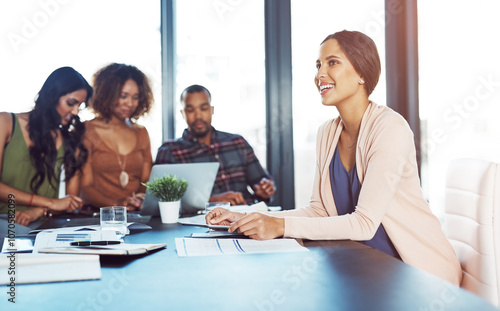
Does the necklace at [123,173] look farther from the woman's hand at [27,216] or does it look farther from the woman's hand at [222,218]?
the woman's hand at [222,218]

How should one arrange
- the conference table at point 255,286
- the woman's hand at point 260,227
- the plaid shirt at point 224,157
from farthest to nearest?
the plaid shirt at point 224,157 < the woman's hand at point 260,227 < the conference table at point 255,286

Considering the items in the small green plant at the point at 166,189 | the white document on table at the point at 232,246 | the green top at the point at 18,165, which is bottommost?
the white document on table at the point at 232,246

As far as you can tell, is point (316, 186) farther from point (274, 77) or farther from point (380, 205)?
point (274, 77)

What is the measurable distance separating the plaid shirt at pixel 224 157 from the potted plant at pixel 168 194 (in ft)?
4.06

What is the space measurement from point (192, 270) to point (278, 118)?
2.77 metres

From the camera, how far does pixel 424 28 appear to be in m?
3.38

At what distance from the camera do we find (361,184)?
6.14ft

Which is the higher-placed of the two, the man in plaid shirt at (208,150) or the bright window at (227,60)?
the bright window at (227,60)

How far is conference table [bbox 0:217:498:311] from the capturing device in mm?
937

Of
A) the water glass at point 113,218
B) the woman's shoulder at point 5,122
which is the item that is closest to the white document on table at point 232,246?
the water glass at point 113,218

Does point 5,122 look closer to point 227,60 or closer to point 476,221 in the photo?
point 227,60

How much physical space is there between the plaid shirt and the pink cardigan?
1710 mm

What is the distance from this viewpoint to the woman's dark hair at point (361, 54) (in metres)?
1.95

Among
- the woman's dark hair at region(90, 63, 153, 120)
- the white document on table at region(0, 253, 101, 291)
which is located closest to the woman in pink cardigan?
the white document on table at region(0, 253, 101, 291)
